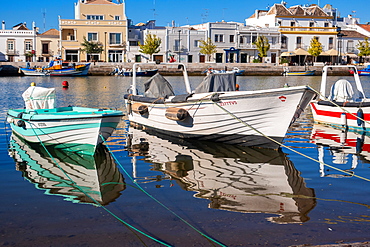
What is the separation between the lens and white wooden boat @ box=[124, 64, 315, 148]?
12.0 metres

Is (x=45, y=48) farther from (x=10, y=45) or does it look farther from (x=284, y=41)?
(x=284, y=41)

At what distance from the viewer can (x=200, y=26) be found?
257 feet

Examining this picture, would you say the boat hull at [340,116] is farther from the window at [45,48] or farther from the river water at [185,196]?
the window at [45,48]

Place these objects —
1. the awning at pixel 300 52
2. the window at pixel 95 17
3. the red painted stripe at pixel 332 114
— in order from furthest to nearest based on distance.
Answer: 1. the awning at pixel 300 52
2. the window at pixel 95 17
3. the red painted stripe at pixel 332 114

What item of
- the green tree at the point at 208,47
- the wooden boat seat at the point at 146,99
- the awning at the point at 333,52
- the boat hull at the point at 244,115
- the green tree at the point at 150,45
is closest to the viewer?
the boat hull at the point at 244,115

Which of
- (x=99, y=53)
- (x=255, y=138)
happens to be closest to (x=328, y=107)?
(x=255, y=138)

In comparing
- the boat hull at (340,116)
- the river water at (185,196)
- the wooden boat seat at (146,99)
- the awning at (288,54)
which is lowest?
the river water at (185,196)

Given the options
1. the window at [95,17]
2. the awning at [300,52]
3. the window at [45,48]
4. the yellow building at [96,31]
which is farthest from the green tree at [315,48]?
the window at [45,48]

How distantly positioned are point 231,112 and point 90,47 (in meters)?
60.3

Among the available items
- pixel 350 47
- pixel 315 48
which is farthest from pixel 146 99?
pixel 350 47

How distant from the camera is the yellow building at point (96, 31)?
72438 mm

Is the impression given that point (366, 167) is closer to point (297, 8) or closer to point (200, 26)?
point (200, 26)

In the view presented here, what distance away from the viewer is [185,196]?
8.66 m

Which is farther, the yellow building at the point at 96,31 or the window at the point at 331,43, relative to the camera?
the window at the point at 331,43
